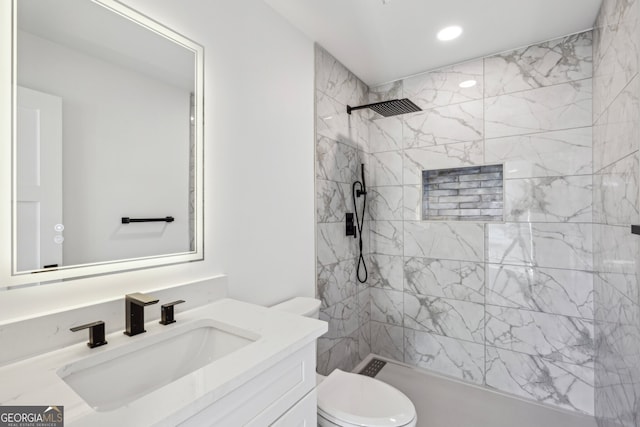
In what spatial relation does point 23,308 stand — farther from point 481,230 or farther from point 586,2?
point 586,2

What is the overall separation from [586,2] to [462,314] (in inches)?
85.9

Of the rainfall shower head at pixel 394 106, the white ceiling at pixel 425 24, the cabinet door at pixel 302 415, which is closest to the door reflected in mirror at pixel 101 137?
the cabinet door at pixel 302 415

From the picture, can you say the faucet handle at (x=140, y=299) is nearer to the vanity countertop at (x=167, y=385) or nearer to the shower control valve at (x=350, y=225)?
the vanity countertop at (x=167, y=385)

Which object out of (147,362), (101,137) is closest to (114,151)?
(101,137)

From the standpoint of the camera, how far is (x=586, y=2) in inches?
70.8

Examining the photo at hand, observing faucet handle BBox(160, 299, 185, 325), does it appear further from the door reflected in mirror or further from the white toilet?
the white toilet

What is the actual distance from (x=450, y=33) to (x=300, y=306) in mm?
2057

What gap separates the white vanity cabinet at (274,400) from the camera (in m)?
0.78

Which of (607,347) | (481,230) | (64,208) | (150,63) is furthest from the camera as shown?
(481,230)

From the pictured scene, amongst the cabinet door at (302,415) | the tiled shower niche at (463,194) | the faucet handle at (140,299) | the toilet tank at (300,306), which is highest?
the tiled shower niche at (463,194)

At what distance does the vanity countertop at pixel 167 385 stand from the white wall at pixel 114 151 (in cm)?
32

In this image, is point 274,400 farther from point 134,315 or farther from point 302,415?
point 134,315

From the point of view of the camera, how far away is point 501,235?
91.1 inches

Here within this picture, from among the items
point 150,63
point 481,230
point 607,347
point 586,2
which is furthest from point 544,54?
point 150,63
